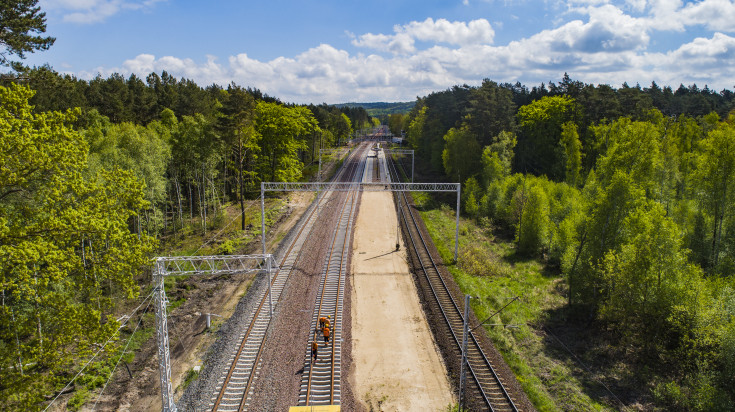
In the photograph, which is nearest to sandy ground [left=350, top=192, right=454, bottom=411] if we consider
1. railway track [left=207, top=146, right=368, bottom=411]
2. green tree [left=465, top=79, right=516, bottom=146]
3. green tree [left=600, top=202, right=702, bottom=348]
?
railway track [left=207, top=146, right=368, bottom=411]

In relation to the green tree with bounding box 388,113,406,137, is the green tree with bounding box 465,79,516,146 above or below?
below

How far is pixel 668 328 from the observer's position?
2188 cm

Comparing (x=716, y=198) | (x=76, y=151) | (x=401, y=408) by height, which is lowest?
(x=401, y=408)

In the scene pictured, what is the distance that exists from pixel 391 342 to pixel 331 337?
3.31 m

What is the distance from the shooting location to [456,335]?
24016mm

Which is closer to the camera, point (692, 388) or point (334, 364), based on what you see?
point (692, 388)

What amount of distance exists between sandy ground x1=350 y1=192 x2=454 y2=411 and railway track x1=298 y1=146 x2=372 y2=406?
0.93 metres

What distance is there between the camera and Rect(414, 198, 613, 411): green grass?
→ 64.2 feet

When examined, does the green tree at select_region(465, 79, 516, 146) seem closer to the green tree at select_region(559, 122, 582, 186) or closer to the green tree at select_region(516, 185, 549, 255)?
the green tree at select_region(559, 122, 582, 186)

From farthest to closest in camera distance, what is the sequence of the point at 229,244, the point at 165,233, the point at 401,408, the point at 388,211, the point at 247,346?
the point at 388,211 → the point at 165,233 → the point at 229,244 → the point at 247,346 → the point at 401,408

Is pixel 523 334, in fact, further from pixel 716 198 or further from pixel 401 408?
pixel 716 198

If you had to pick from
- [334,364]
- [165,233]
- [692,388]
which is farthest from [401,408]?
[165,233]

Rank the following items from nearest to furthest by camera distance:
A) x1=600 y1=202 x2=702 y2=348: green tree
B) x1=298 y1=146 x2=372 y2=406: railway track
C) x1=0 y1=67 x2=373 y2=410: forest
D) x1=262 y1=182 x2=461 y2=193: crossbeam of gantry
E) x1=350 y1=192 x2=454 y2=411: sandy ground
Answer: x1=0 y1=67 x2=373 y2=410: forest → x1=298 y1=146 x2=372 y2=406: railway track → x1=350 y1=192 x2=454 y2=411: sandy ground → x1=600 y1=202 x2=702 y2=348: green tree → x1=262 y1=182 x2=461 y2=193: crossbeam of gantry

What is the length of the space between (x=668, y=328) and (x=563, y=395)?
7390mm
